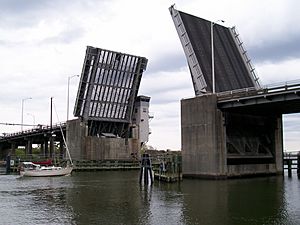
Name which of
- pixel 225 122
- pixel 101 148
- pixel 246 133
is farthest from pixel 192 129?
pixel 101 148

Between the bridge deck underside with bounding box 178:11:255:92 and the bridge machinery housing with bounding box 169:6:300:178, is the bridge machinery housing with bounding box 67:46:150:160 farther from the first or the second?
the bridge machinery housing with bounding box 169:6:300:178

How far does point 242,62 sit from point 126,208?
2461 centimetres

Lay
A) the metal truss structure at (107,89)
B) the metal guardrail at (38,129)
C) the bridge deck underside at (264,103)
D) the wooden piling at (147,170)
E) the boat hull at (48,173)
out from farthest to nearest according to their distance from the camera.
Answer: the metal guardrail at (38,129) < the metal truss structure at (107,89) < the boat hull at (48,173) < the bridge deck underside at (264,103) < the wooden piling at (147,170)

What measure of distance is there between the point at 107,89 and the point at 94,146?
813 cm

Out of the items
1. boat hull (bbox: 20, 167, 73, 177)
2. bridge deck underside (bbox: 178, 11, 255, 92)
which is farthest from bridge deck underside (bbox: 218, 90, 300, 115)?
boat hull (bbox: 20, 167, 73, 177)

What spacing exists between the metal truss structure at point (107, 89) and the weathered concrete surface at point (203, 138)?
1881cm

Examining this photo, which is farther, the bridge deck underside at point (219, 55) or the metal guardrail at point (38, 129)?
the metal guardrail at point (38, 129)

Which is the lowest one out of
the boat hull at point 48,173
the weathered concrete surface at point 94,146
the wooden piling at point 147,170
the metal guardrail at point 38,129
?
the boat hull at point 48,173

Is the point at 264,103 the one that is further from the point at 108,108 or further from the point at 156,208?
the point at 108,108

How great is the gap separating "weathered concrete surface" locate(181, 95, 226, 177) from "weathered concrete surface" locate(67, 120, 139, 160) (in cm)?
2304

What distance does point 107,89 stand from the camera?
51.7 meters

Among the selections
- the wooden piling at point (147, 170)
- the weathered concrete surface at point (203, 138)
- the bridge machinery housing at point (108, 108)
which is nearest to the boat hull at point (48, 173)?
the bridge machinery housing at point (108, 108)

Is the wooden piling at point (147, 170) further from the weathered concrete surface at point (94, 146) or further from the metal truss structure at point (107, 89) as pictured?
the weathered concrete surface at point (94, 146)

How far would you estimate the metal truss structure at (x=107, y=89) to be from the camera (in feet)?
162
